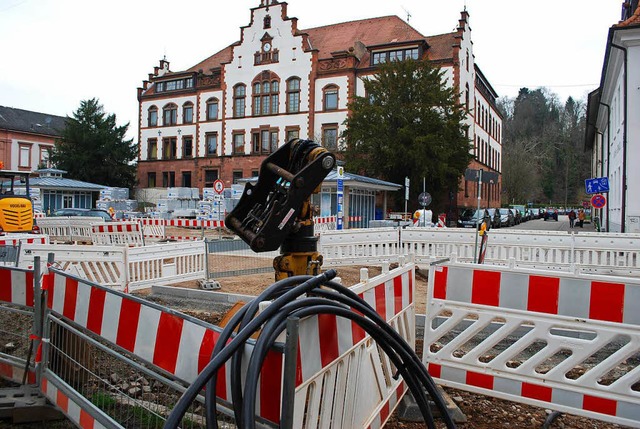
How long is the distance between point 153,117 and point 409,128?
33.0 m

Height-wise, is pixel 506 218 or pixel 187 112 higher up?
pixel 187 112

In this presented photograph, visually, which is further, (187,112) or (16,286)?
(187,112)

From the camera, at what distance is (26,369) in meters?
3.75

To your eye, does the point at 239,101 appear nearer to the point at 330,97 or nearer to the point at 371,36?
the point at 330,97

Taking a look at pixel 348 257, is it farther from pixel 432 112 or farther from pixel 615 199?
pixel 432 112

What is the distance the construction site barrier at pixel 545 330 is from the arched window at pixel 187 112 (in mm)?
52393

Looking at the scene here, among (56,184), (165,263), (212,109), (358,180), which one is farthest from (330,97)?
(165,263)

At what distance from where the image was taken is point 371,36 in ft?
159

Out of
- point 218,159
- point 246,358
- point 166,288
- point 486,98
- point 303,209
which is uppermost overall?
point 486,98

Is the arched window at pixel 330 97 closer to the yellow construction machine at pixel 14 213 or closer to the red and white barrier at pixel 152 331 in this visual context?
the yellow construction machine at pixel 14 213

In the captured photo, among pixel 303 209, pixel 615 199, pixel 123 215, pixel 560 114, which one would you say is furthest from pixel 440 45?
pixel 560 114

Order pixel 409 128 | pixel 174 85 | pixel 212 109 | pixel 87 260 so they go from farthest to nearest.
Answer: pixel 174 85 → pixel 212 109 → pixel 409 128 → pixel 87 260

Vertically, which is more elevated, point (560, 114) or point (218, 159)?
point (560, 114)

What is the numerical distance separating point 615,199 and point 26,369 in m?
27.2
